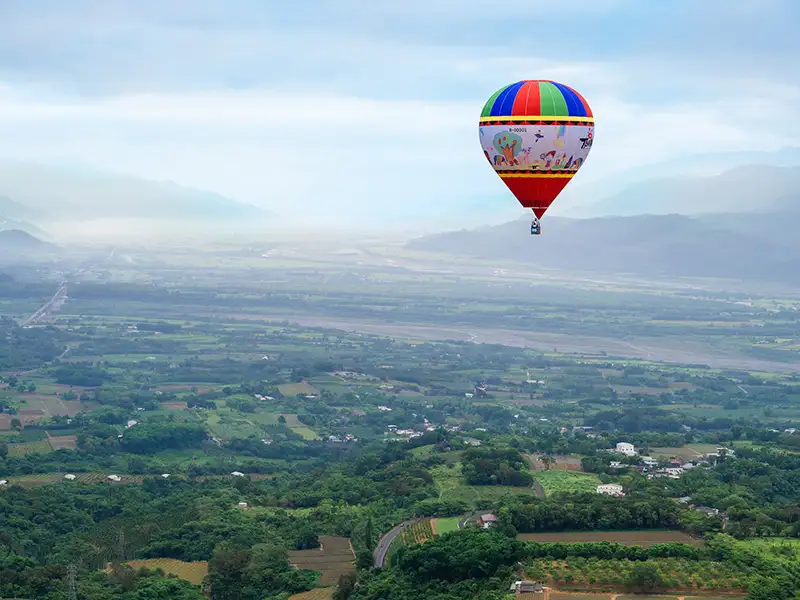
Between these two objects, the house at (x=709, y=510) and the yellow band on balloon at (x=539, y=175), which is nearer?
the yellow band on balloon at (x=539, y=175)

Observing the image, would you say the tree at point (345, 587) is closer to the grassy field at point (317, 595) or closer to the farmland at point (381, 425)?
the grassy field at point (317, 595)

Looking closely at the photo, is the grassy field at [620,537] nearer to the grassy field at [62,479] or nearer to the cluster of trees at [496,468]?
the cluster of trees at [496,468]

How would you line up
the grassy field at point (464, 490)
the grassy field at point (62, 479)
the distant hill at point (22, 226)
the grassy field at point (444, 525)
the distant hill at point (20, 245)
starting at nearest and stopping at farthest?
the grassy field at point (444, 525) → the grassy field at point (464, 490) → the grassy field at point (62, 479) → the distant hill at point (20, 245) → the distant hill at point (22, 226)

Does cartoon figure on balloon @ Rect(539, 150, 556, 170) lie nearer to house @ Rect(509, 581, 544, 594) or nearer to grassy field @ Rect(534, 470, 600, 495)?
house @ Rect(509, 581, 544, 594)

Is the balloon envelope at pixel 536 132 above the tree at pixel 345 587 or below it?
above

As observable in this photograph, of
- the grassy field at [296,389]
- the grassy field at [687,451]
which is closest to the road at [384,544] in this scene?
the grassy field at [687,451]

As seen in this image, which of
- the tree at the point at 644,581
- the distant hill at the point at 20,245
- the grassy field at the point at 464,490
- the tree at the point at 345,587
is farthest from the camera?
the distant hill at the point at 20,245

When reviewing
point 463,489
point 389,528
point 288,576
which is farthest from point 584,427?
point 288,576

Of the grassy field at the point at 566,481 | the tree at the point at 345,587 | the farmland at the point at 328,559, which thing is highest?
the grassy field at the point at 566,481
